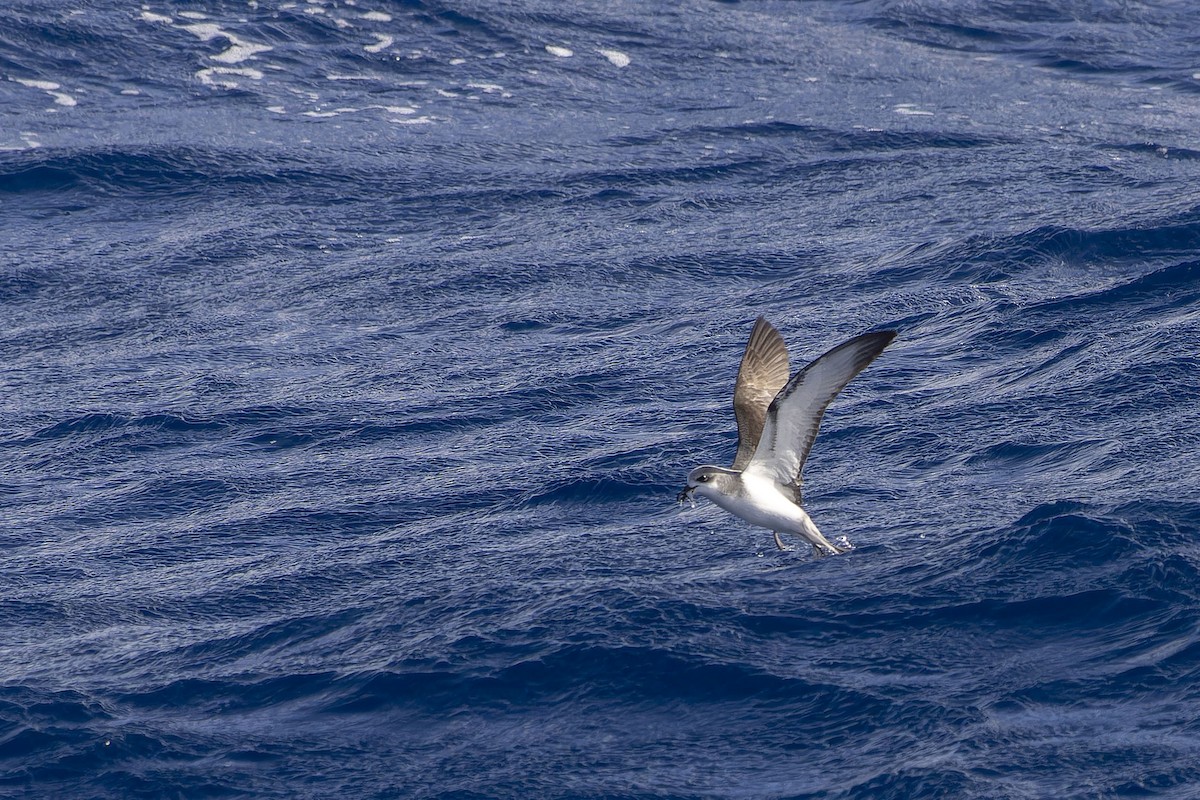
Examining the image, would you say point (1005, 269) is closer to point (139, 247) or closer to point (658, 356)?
point (658, 356)

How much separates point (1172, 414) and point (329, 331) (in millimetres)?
9305

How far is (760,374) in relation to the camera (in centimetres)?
1149

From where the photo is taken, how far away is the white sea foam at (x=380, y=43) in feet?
76.7

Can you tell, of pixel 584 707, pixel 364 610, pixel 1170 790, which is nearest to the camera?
pixel 1170 790

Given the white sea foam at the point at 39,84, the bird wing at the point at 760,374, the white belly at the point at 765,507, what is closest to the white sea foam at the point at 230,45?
the white sea foam at the point at 39,84

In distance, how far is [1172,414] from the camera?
13.5m

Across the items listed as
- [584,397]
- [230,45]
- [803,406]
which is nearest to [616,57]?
[230,45]

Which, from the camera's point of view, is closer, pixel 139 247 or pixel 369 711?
pixel 369 711

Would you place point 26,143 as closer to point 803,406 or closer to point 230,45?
point 230,45

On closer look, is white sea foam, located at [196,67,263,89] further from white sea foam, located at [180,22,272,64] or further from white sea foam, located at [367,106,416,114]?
white sea foam, located at [367,106,416,114]

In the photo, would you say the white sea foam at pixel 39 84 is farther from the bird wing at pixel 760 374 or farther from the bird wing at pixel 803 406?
the bird wing at pixel 803 406

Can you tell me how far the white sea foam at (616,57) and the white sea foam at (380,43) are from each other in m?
3.47

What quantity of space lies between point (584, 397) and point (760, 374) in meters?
4.12

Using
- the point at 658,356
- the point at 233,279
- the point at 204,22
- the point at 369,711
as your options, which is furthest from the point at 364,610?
the point at 204,22
